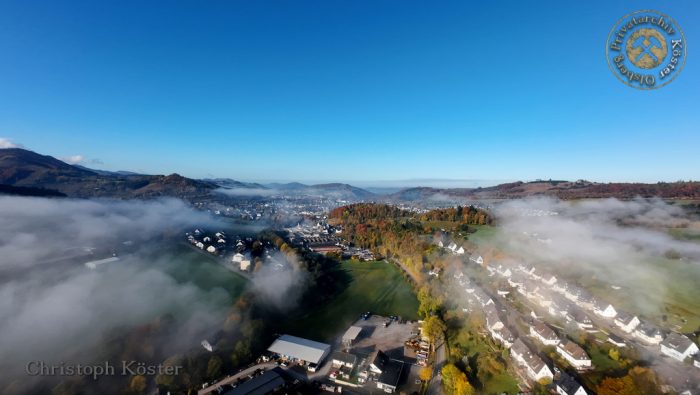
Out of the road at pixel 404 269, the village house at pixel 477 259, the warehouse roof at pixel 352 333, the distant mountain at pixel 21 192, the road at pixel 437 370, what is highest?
the distant mountain at pixel 21 192

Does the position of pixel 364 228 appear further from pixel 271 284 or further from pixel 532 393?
pixel 532 393

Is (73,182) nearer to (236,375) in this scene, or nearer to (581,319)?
(236,375)

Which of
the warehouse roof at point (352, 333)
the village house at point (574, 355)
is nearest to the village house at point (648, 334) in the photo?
the village house at point (574, 355)

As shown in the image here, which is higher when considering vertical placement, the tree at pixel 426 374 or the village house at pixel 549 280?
the village house at pixel 549 280

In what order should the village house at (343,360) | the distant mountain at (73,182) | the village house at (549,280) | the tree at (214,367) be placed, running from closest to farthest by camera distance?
the tree at (214,367) < the village house at (343,360) < the village house at (549,280) < the distant mountain at (73,182)

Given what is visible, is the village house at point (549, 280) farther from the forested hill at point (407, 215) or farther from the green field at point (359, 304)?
the forested hill at point (407, 215)

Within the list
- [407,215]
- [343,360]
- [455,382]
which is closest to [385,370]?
[343,360]

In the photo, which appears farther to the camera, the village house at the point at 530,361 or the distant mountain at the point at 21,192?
the distant mountain at the point at 21,192
